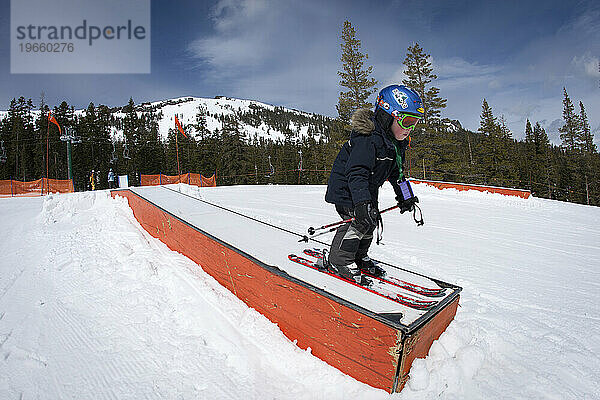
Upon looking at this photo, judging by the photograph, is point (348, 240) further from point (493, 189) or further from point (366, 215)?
point (493, 189)

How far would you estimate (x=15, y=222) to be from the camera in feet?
31.3

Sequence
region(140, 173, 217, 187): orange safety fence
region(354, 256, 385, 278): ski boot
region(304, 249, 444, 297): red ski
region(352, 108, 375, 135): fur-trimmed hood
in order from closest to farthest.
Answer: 1. region(352, 108, 375, 135): fur-trimmed hood
2. region(304, 249, 444, 297): red ski
3. region(354, 256, 385, 278): ski boot
4. region(140, 173, 217, 187): orange safety fence

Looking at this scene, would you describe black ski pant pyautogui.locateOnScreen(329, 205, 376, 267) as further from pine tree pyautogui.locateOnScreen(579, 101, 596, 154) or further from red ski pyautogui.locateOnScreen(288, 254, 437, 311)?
pine tree pyautogui.locateOnScreen(579, 101, 596, 154)

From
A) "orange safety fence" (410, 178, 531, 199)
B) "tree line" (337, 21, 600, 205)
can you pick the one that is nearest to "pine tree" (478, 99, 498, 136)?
"tree line" (337, 21, 600, 205)

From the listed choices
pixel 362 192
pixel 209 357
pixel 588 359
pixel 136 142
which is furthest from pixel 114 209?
pixel 136 142

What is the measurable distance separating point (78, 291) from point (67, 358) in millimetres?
1636

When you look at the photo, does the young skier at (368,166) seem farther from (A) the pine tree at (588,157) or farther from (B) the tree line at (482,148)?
(A) the pine tree at (588,157)

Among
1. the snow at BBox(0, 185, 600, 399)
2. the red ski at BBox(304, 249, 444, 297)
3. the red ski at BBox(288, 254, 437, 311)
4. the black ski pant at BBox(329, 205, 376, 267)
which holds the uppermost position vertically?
the black ski pant at BBox(329, 205, 376, 267)

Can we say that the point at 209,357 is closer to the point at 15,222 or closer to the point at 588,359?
the point at 588,359

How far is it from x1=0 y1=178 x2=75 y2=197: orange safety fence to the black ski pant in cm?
2569

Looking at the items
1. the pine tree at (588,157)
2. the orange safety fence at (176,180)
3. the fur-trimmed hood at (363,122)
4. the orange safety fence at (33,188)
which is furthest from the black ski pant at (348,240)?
the pine tree at (588,157)

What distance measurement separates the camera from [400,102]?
2.88 metres

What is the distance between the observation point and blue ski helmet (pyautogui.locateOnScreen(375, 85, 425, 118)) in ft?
9.43

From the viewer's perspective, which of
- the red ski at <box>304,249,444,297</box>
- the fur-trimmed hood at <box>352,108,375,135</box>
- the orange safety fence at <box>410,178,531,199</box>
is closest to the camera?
the fur-trimmed hood at <box>352,108,375,135</box>
